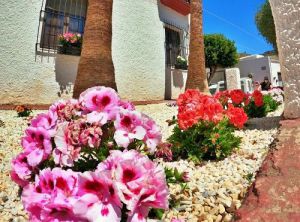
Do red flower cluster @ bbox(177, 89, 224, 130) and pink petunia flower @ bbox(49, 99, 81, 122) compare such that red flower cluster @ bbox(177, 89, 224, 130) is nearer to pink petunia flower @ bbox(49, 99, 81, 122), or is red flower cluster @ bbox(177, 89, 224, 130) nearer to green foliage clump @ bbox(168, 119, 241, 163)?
green foliage clump @ bbox(168, 119, 241, 163)

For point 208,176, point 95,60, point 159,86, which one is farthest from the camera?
point 159,86

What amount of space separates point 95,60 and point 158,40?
5451mm

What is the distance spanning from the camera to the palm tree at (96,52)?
708 cm

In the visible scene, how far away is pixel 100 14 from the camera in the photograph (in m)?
7.27

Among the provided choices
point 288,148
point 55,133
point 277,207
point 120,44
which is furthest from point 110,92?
point 120,44

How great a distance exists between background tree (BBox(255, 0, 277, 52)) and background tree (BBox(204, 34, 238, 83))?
3.38 m

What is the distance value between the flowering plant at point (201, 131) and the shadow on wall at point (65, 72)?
6.47 metres

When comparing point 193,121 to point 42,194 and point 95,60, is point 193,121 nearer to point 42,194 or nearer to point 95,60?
point 42,194

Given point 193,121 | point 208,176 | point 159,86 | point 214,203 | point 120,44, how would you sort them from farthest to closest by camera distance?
1. point 159,86
2. point 120,44
3. point 193,121
4. point 208,176
5. point 214,203

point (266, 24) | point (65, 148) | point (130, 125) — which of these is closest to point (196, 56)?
point (130, 125)

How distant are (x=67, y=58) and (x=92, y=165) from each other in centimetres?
825

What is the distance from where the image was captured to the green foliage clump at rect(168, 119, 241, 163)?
3230 millimetres

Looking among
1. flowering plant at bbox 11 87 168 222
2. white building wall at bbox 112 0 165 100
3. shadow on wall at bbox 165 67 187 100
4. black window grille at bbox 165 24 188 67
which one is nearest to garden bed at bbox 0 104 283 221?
flowering plant at bbox 11 87 168 222

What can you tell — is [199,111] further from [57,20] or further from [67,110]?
[57,20]
